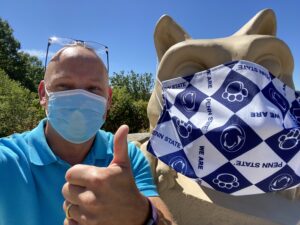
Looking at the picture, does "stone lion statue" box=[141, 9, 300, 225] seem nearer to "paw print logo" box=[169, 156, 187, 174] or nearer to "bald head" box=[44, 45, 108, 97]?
"paw print logo" box=[169, 156, 187, 174]

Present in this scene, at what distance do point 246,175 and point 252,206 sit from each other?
53cm

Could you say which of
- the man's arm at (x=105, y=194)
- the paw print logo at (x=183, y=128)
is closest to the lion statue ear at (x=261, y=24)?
the paw print logo at (x=183, y=128)

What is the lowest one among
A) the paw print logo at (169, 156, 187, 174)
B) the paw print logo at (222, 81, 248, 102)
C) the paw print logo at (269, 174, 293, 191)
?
the paw print logo at (269, 174, 293, 191)

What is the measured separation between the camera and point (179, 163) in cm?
204

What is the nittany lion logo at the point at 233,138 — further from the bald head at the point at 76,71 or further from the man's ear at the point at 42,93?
the man's ear at the point at 42,93

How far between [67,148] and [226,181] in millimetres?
976

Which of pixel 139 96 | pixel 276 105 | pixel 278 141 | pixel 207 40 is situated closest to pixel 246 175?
pixel 278 141

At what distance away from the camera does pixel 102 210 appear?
35.0 inches

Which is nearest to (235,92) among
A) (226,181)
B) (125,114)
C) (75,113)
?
(226,181)

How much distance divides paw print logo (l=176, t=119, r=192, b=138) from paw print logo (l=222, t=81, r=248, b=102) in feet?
0.94

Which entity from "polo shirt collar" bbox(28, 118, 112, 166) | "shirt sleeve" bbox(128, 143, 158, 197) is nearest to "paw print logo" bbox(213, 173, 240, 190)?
"shirt sleeve" bbox(128, 143, 158, 197)

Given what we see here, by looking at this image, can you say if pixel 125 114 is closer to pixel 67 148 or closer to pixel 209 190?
pixel 209 190

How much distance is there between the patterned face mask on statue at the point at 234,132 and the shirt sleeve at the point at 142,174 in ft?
2.03

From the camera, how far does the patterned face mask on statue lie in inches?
75.4
